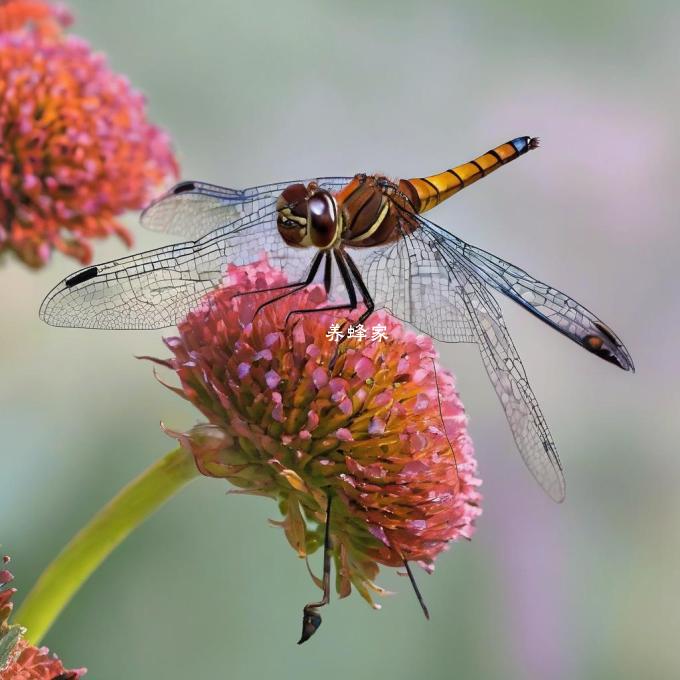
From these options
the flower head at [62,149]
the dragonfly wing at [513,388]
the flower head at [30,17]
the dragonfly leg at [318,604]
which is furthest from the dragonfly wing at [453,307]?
the flower head at [30,17]

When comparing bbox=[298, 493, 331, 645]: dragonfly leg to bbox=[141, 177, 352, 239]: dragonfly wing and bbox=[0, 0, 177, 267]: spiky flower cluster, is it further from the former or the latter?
bbox=[0, 0, 177, 267]: spiky flower cluster

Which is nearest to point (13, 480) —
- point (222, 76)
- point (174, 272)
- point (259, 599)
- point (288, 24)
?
point (259, 599)

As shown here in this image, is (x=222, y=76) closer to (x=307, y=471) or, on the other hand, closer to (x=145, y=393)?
(x=145, y=393)

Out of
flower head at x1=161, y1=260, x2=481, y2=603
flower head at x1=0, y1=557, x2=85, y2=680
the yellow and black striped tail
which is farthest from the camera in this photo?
the yellow and black striped tail

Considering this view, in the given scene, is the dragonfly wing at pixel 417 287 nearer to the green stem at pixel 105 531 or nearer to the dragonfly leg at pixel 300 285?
the dragonfly leg at pixel 300 285

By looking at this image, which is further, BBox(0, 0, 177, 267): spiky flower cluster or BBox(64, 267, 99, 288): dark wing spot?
BBox(0, 0, 177, 267): spiky flower cluster

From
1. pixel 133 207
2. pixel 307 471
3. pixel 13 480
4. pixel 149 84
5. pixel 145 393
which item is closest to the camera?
pixel 307 471

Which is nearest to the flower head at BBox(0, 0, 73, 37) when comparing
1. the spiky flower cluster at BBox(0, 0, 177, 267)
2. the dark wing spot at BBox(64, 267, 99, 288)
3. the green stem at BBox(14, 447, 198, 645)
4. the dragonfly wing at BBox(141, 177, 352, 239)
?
the spiky flower cluster at BBox(0, 0, 177, 267)
